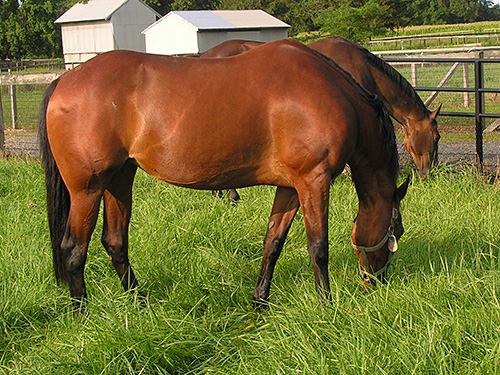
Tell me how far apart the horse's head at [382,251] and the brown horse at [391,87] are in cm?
277

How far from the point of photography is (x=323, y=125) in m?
3.46

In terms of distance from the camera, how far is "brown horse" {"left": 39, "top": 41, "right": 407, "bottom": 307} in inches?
139

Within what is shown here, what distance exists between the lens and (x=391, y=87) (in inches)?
258

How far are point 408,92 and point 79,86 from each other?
413cm

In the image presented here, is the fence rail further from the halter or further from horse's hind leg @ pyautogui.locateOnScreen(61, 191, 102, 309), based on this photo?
the halter

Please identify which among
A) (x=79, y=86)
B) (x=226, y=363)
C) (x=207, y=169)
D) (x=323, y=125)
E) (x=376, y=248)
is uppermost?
(x=79, y=86)

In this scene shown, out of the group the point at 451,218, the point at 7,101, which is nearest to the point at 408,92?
the point at 451,218

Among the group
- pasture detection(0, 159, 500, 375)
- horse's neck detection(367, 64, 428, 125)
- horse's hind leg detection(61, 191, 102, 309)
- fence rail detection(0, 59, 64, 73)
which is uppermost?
fence rail detection(0, 59, 64, 73)

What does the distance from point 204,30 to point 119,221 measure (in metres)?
35.0

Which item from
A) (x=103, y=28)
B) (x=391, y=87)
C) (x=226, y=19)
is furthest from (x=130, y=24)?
(x=391, y=87)

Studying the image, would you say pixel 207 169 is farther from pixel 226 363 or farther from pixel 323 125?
pixel 226 363

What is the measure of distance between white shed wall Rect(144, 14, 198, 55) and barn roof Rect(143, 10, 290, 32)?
41 cm

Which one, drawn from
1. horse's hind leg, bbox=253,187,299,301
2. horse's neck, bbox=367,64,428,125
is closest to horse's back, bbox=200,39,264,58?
horse's neck, bbox=367,64,428,125

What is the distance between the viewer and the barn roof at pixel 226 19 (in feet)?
123
